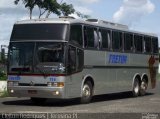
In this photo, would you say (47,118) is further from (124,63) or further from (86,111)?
(124,63)

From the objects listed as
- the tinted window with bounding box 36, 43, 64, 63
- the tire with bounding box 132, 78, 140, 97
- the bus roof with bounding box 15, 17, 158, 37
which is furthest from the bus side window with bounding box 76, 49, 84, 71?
the tire with bounding box 132, 78, 140, 97

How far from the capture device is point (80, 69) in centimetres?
2150

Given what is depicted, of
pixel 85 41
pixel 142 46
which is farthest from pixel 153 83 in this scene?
pixel 85 41

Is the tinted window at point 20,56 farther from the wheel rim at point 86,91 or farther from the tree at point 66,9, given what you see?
the tree at point 66,9

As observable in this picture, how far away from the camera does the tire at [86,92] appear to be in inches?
861

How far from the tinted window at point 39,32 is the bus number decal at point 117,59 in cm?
407

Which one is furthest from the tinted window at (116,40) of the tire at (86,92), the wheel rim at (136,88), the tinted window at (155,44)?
the tinted window at (155,44)

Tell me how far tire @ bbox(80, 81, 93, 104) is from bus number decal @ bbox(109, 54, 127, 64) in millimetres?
2186

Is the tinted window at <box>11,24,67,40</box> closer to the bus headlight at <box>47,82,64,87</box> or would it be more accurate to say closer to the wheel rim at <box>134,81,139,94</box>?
the bus headlight at <box>47,82,64,87</box>

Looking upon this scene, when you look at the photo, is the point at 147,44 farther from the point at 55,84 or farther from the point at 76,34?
the point at 55,84

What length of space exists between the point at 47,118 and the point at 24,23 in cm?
676

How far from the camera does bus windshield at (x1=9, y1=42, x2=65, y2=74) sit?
802 inches

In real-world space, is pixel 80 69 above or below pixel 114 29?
below

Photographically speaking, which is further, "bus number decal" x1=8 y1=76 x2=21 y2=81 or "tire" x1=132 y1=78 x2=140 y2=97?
"tire" x1=132 y1=78 x2=140 y2=97
